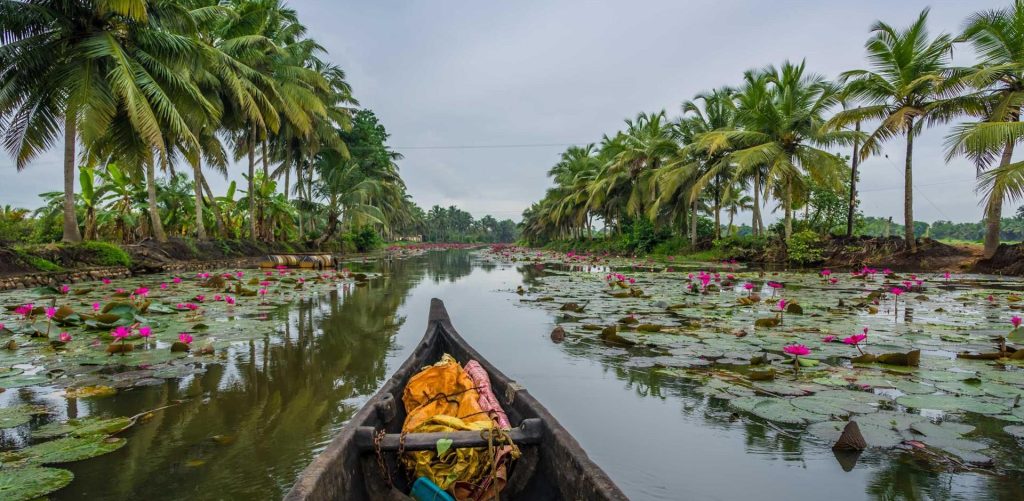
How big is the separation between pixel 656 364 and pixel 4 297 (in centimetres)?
952

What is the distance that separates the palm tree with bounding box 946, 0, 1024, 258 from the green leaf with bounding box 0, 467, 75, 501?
13010 mm

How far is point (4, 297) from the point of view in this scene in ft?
24.9

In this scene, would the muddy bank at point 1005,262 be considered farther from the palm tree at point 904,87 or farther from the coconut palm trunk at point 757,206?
the coconut palm trunk at point 757,206

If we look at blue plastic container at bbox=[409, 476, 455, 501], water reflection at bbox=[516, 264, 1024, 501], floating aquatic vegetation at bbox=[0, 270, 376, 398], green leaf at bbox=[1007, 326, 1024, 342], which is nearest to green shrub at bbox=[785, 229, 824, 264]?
green leaf at bbox=[1007, 326, 1024, 342]

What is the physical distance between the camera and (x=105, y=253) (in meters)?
11.4

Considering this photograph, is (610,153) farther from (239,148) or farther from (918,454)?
(918,454)

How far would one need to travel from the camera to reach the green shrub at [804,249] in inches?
621

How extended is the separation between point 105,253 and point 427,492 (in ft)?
42.9

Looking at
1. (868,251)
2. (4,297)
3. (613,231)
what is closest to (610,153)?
(613,231)

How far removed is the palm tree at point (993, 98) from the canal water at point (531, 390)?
988 centimetres

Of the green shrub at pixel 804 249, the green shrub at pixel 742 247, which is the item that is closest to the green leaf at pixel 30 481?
the green shrub at pixel 804 249

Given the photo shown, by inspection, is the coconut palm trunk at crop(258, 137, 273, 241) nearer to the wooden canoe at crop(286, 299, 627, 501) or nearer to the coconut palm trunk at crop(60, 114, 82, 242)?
the coconut palm trunk at crop(60, 114, 82, 242)

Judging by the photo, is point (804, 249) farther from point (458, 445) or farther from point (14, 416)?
point (14, 416)

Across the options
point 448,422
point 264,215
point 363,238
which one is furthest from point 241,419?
point 363,238
